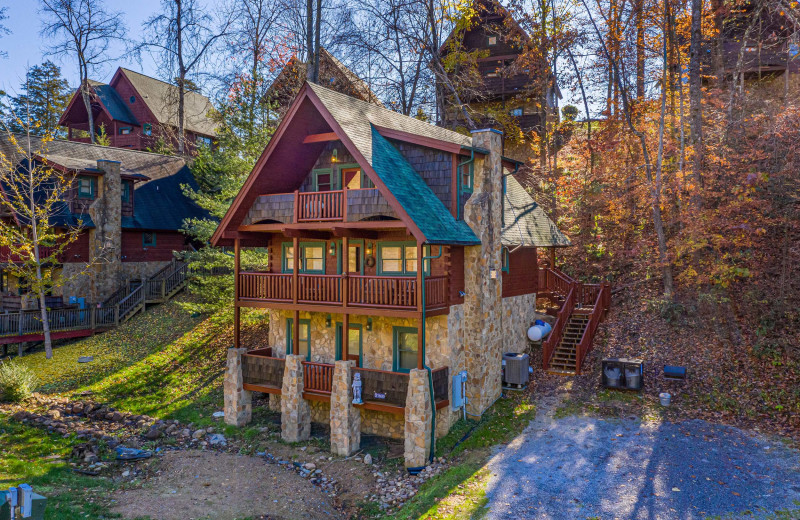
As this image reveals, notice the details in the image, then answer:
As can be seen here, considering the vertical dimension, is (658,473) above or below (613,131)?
below

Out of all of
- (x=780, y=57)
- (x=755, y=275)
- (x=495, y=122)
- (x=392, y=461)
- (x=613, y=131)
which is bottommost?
(x=392, y=461)

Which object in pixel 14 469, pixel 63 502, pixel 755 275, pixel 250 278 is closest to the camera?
pixel 63 502

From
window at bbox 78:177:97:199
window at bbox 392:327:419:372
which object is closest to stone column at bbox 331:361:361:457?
window at bbox 392:327:419:372

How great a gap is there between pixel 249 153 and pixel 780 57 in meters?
31.7

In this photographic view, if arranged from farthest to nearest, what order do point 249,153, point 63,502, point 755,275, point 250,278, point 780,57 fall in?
point 780,57 < point 249,153 < point 755,275 < point 250,278 < point 63,502

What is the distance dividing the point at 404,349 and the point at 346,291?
2.67 m

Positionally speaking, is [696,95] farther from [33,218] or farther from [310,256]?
[33,218]

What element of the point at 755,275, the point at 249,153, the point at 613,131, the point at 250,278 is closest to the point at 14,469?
the point at 250,278

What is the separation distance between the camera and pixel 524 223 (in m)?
20.2

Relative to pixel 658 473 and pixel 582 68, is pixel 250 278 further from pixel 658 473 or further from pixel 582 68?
pixel 582 68

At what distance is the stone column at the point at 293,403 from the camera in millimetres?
15367

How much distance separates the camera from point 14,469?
12469mm

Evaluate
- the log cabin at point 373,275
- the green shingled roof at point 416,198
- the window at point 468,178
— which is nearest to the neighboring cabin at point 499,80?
the window at point 468,178

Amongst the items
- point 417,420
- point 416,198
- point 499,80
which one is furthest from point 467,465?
point 499,80
